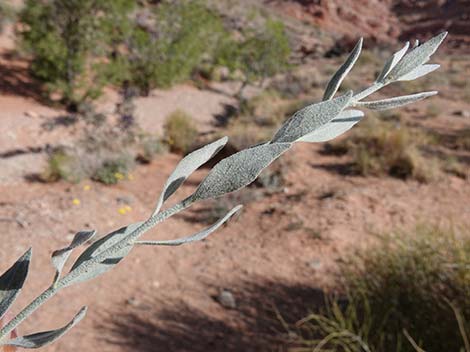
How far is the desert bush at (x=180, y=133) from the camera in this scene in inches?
253

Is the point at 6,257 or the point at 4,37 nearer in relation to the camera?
the point at 6,257

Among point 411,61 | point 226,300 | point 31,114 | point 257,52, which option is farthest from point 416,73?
point 257,52

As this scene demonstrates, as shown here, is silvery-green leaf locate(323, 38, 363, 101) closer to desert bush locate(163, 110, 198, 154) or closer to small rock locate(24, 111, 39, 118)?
desert bush locate(163, 110, 198, 154)

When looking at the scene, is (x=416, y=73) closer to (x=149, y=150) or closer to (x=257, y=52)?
(x=149, y=150)

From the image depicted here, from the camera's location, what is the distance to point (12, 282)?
28cm

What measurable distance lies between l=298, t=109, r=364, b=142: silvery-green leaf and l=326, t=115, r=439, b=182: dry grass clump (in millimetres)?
5164

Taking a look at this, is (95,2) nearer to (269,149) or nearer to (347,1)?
(269,149)

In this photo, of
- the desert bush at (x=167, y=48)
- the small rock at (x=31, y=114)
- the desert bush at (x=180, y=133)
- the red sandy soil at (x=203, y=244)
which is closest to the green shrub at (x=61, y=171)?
the red sandy soil at (x=203, y=244)

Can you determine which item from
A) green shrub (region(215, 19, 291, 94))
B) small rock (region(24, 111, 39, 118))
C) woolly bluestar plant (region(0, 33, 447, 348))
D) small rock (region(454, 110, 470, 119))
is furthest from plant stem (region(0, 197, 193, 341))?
green shrub (region(215, 19, 291, 94))

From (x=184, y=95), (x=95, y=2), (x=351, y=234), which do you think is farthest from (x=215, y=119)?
(x=351, y=234)

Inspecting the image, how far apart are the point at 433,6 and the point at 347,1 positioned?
587 cm

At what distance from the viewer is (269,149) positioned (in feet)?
0.77

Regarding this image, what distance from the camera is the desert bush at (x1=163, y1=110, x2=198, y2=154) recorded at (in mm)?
6430

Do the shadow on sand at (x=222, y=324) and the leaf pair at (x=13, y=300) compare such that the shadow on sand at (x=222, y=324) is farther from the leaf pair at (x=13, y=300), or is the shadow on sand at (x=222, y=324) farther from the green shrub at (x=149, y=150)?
the green shrub at (x=149, y=150)
